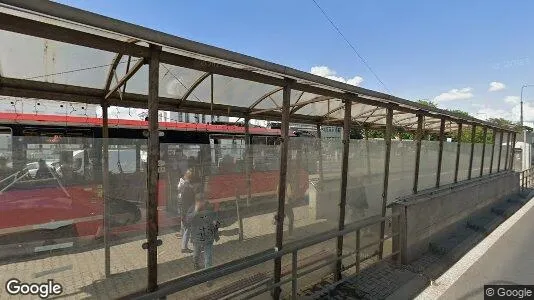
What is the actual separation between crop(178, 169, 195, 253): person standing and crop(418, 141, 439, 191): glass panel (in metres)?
5.90

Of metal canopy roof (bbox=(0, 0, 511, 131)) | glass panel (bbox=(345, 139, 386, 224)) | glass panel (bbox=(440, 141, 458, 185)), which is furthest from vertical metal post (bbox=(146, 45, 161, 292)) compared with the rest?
glass panel (bbox=(440, 141, 458, 185))

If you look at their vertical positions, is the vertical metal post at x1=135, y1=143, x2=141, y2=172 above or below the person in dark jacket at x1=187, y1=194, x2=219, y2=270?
above

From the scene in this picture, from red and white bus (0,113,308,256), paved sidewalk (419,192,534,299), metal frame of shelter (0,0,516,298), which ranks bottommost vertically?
paved sidewalk (419,192,534,299)

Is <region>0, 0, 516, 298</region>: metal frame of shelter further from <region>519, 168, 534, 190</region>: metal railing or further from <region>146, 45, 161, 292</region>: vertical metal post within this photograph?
<region>519, 168, 534, 190</region>: metal railing

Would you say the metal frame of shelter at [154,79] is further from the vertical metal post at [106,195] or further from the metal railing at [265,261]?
the metal railing at [265,261]

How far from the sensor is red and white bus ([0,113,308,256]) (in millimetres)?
2742

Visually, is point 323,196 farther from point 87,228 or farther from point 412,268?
point 87,228

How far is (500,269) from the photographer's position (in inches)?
244

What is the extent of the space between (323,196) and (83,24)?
4.10 meters

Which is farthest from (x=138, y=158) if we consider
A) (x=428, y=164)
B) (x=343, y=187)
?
(x=428, y=164)

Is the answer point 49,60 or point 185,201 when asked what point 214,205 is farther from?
point 49,60

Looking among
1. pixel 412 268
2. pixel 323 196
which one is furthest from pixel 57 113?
pixel 412 268

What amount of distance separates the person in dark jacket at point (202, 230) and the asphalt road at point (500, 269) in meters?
3.49

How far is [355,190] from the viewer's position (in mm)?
5969
